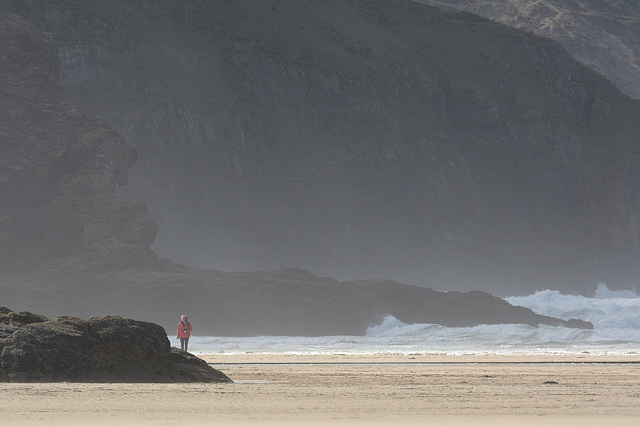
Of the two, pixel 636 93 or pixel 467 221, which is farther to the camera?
pixel 636 93

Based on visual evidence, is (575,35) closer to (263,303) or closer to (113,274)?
(263,303)

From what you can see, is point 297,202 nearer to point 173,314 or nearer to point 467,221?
point 467,221

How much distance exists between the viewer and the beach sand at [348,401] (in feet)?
39.0

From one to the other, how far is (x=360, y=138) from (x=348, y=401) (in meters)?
98.7

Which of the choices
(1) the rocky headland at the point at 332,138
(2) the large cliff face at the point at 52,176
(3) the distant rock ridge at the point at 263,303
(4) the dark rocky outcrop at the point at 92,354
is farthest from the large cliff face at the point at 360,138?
(4) the dark rocky outcrop at the point at 92,354

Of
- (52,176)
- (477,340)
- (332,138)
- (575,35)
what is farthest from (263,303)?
(575,35)

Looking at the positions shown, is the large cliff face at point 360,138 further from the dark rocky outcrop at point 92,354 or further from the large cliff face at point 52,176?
the dark rocky outcrop at point 92,354

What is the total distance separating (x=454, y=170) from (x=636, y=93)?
80539 mm

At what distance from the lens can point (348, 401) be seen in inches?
565

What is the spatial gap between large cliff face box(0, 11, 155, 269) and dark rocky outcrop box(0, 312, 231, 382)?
47.1m

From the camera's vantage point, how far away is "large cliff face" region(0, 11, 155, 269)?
6650 cm

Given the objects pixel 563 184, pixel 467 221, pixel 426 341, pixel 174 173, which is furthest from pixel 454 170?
pixel 426 341

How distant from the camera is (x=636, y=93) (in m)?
181

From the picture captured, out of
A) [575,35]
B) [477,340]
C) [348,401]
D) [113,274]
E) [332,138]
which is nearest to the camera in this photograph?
[348,401]
